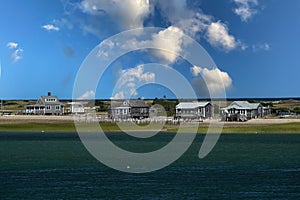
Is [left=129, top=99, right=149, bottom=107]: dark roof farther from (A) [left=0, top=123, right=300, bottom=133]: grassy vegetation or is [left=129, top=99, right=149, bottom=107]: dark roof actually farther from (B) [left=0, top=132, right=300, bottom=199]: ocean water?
(B) [left=0, top=132, right=300, bottom=199]: ocean water

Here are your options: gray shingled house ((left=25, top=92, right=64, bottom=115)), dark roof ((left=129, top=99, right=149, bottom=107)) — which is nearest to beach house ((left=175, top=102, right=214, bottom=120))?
dark roof ((left=129, top=99, right=149, bottom=107))

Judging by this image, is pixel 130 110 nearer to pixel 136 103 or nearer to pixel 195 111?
pixel 136 103

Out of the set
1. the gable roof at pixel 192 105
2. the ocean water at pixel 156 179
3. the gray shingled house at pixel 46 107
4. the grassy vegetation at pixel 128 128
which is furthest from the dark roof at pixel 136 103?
the ocean water at pixel 156 179

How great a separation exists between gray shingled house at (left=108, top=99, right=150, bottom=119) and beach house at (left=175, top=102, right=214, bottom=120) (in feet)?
37.0

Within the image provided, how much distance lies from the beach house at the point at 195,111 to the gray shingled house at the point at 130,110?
11.3 metres

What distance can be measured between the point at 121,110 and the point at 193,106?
2359 centimetres

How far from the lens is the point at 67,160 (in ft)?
190

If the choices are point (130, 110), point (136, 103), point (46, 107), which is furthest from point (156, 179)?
point (46, 107)

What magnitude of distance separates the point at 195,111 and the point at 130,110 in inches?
829

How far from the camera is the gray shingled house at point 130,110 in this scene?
579 feet

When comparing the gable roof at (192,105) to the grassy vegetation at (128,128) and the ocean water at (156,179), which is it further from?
the ocean water at (156,179)

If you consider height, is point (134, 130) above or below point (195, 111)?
below

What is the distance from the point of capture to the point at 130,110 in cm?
17738

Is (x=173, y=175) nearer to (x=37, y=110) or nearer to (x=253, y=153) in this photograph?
(x=253, y=153)
